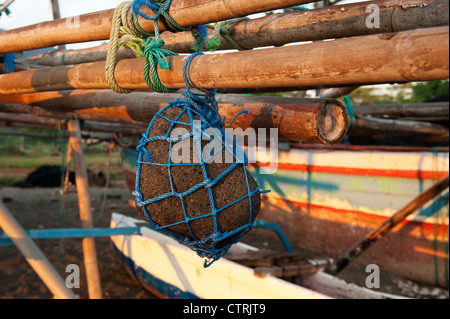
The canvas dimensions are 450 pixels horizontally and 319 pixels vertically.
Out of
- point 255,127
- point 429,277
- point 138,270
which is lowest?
point 429,277

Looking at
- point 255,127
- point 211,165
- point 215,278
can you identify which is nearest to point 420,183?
point 215,278

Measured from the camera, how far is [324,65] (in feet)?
3.32

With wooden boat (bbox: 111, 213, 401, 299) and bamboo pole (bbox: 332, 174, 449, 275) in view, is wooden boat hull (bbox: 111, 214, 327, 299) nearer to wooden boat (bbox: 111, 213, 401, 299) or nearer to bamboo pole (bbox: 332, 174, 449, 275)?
wooden boat (bbox: 111, 213, 401, 299)

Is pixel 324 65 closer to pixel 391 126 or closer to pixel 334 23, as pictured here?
pixel 334 23

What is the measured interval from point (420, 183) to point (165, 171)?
5.55m

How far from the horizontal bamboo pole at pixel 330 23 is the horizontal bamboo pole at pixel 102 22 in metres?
0.56

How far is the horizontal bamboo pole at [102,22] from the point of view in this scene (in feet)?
3.89

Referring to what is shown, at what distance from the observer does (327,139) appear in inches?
54.2

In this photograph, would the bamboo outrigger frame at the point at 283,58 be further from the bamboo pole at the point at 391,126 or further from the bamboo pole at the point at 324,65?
the bamboo pole at the point at 391,126

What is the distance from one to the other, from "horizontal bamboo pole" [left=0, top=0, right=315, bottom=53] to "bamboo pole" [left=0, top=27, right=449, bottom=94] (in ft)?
0.44

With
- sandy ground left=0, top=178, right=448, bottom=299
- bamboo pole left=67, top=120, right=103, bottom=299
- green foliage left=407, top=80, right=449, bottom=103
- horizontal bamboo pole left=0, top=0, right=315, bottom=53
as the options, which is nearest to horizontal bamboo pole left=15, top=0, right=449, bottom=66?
horizontal bamboo pole left=0, top=0, right=315, bottom=53

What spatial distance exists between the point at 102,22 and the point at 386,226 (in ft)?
13.3

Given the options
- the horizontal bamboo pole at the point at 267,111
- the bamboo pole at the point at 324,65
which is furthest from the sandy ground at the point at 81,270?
the bamboo pole at the point at 324,65
